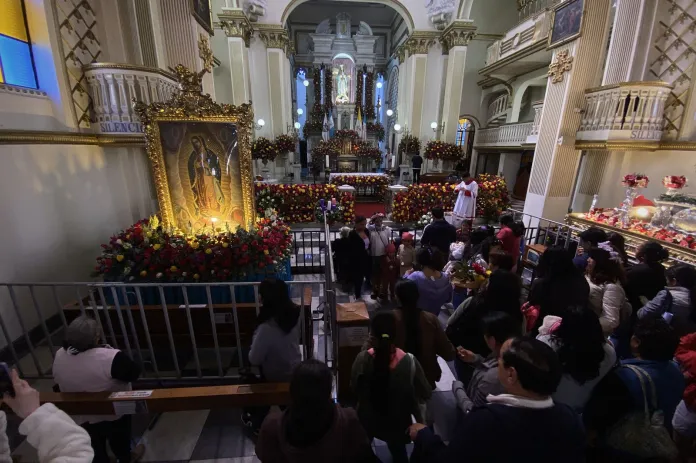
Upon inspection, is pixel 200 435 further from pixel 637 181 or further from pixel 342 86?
pixel 342 86

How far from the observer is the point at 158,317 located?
3.65 metres

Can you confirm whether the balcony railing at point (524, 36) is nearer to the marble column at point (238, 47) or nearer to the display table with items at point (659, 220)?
the display table with items at point (659, 220)

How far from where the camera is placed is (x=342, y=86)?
21.0 meters

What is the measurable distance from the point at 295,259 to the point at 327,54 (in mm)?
19088

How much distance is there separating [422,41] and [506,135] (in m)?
6.42

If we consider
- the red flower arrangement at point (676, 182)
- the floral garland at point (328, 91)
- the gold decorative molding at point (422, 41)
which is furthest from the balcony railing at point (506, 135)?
the floral garland at point (328, 91)

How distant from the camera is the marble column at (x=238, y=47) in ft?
43.4

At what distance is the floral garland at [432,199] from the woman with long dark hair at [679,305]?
6.76m

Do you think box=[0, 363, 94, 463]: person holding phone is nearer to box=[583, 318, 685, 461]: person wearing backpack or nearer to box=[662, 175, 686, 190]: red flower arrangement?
box=[583, 318, 685, 461]: person wearing backpack

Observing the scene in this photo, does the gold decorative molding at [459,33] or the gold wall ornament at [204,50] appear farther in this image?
the gold decorative molding at [459,33]

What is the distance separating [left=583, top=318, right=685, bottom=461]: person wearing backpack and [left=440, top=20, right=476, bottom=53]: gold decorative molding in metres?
16.4

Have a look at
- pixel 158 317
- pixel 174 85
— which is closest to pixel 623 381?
pixel 158 317

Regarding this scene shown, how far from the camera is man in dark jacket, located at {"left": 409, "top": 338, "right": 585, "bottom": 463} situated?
121 cm

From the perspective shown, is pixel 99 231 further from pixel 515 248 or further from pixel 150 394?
pixel 515 248
